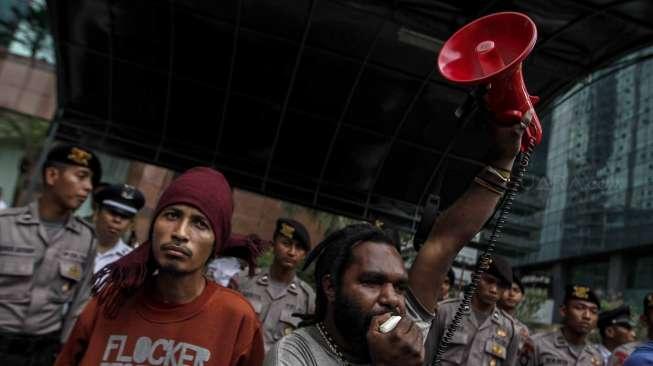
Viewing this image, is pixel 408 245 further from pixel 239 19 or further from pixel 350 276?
pixel 350 276

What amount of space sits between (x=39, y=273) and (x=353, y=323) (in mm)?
1977

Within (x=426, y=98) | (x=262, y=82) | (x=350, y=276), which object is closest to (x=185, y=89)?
(x=262, y=82)

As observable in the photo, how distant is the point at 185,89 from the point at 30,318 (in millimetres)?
3702

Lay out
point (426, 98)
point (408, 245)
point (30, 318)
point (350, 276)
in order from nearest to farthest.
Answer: point (350, 276) < point (30, 318) < point (426, 98) < point (408, 245)

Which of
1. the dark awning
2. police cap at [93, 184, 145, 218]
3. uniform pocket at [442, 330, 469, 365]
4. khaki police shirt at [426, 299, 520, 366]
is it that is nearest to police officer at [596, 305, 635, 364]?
the dark awning

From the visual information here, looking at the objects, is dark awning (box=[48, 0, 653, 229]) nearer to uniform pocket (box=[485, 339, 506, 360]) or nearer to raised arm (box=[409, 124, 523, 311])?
uniform pocket (box=[485, 339, 506, 360])

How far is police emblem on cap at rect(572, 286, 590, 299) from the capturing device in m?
4.95

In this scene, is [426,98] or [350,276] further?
[426,98]

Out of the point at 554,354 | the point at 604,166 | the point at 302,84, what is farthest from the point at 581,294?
the point at 604,166

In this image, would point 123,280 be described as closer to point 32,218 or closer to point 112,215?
point 32,218

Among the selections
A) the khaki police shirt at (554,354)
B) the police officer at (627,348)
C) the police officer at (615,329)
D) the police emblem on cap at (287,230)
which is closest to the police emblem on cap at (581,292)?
the khaki police shirt at (554,354)

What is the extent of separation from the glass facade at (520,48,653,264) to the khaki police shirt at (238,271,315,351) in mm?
30835

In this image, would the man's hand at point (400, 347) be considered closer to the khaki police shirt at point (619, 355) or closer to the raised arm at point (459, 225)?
the raised arm at point (459, 225)

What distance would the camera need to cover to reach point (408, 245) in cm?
884
